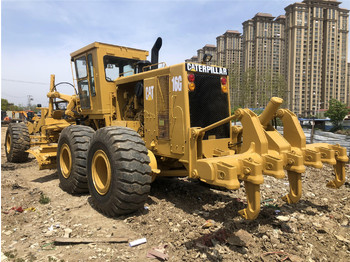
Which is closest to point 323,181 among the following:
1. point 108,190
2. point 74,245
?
point 108,190

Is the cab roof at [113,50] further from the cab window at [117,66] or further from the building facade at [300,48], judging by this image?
the building facade at [300,48]

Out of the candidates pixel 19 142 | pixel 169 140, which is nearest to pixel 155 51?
pixel 169 140

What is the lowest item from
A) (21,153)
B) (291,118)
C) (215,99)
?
(21,153)

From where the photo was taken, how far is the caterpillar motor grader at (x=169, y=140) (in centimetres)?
348

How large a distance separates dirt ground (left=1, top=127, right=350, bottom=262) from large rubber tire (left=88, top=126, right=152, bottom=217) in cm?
24

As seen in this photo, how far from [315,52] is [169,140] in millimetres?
59659

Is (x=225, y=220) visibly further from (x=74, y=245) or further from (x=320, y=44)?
(x=320, y=44)

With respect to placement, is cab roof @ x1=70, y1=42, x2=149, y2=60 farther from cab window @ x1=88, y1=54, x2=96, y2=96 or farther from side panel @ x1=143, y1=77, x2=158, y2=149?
side panel @ x1=143, y1=77, x2=158, y2=149

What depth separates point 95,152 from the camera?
182 inches

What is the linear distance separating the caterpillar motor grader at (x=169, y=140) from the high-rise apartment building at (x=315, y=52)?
50899mm

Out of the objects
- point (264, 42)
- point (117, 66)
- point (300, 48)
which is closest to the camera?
point (117, 66)

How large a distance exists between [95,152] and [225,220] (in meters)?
2.36

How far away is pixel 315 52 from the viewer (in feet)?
180

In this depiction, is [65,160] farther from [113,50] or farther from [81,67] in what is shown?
[113,50]
